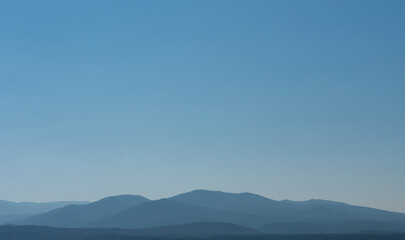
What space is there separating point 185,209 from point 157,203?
272 inches

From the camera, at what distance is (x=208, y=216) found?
14650 cm

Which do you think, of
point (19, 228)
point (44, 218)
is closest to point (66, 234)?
point (19, 228)

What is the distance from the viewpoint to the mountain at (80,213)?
151625 mm

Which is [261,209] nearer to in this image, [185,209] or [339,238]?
[185,209]

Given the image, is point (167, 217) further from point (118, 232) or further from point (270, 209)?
point (118, 232)

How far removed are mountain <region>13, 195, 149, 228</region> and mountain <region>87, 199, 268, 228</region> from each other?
11126mm

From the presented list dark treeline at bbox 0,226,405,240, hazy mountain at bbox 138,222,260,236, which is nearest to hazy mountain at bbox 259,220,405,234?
hazy mountain at bbox 138,222,260,236

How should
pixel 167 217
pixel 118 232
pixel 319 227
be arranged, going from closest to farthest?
1. pixel 118 232
2. pixel 319 227
3. pixel 167 217

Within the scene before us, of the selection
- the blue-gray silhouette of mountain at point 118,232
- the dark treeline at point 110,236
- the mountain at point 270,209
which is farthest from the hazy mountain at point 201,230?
the mountain at point 270,209

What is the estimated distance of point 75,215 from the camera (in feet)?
521

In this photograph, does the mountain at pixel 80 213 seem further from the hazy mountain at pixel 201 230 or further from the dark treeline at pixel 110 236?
the dark treeline at pixel 110 236

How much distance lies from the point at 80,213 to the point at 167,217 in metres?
29.0

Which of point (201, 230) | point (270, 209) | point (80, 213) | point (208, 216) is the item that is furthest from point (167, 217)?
point (201, 230)

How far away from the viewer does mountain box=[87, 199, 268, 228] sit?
138375mm
